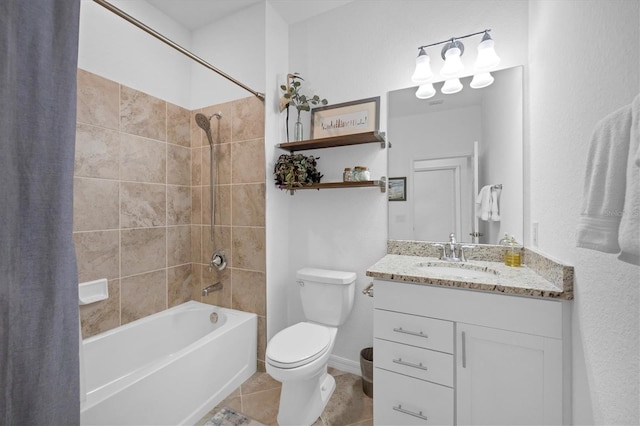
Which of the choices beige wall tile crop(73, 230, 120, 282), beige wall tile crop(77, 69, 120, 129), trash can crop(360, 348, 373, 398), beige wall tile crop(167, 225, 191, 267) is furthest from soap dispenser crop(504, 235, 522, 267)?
beige wall tile crop(77, 69, 120, 129)

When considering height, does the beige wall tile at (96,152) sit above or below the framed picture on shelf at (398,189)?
above

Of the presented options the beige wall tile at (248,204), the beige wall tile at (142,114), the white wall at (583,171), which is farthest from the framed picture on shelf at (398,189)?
the beige wall tile at (142,114)

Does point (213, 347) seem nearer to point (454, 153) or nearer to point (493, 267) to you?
point (493, 267)

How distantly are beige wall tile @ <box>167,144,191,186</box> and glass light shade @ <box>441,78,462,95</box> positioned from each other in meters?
2.05

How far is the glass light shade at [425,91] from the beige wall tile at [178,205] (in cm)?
198

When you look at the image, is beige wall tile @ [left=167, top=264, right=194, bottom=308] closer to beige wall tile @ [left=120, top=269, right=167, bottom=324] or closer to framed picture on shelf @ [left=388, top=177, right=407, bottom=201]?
beige wall tile @ [left=120, top=269, right=167, bottom=324]

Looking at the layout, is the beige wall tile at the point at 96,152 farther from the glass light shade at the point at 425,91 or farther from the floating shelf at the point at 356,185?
the glass light shade at the point at 425,91

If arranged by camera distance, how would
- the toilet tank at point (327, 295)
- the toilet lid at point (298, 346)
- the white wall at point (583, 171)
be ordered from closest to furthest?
the white wall at point (583, 171) < the toilet lid at point (298, 346) < the toilet tank at point (327, 295)

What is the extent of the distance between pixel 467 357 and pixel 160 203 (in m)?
2.23

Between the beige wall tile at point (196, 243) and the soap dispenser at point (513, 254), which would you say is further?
the beige wall tile at point (196, 243)

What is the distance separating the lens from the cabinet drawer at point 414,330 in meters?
1.24

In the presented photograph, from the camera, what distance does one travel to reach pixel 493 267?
4.96ft

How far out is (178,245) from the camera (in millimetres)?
2258

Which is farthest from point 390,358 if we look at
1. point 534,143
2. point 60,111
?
point 60,111
